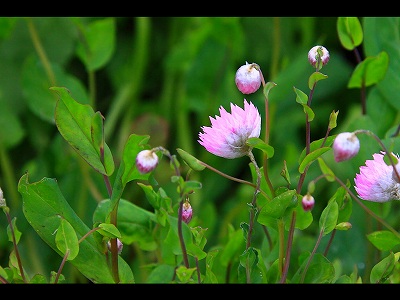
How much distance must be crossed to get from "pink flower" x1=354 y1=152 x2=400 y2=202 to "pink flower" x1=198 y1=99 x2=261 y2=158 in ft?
0.29

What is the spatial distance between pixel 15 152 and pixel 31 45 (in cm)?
18

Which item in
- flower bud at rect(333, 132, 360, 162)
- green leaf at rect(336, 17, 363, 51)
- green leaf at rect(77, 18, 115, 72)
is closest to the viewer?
flower bud at rect(333, 132, 360, 162)

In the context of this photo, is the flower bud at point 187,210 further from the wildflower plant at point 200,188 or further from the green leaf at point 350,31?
the green leaf at point 350,31

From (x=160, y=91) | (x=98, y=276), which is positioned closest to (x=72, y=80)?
(x=160, y=91)

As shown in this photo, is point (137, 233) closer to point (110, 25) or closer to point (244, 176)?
point (110, 25)

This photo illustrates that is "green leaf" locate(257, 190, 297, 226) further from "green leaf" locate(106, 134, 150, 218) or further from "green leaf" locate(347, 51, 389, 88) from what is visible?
"green leaf" locate(347, 51, 389, 88)

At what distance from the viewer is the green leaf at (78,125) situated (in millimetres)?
563

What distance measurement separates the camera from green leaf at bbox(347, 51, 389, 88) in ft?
2.37

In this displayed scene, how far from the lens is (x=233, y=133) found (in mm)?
522

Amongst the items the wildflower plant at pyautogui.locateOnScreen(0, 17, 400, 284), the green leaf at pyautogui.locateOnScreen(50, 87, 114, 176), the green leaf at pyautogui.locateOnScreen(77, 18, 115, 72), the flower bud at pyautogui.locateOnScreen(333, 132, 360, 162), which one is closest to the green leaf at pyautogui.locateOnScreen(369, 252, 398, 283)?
the wildflower plant at pyautogui.locateOnScreen(0, 17, 400, 284)

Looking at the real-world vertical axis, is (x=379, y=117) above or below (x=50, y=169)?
above

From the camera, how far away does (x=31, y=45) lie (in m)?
1.25

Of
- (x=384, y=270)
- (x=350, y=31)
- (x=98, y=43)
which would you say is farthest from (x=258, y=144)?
(x=98, y=43)

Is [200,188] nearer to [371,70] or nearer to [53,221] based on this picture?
[53,221]
